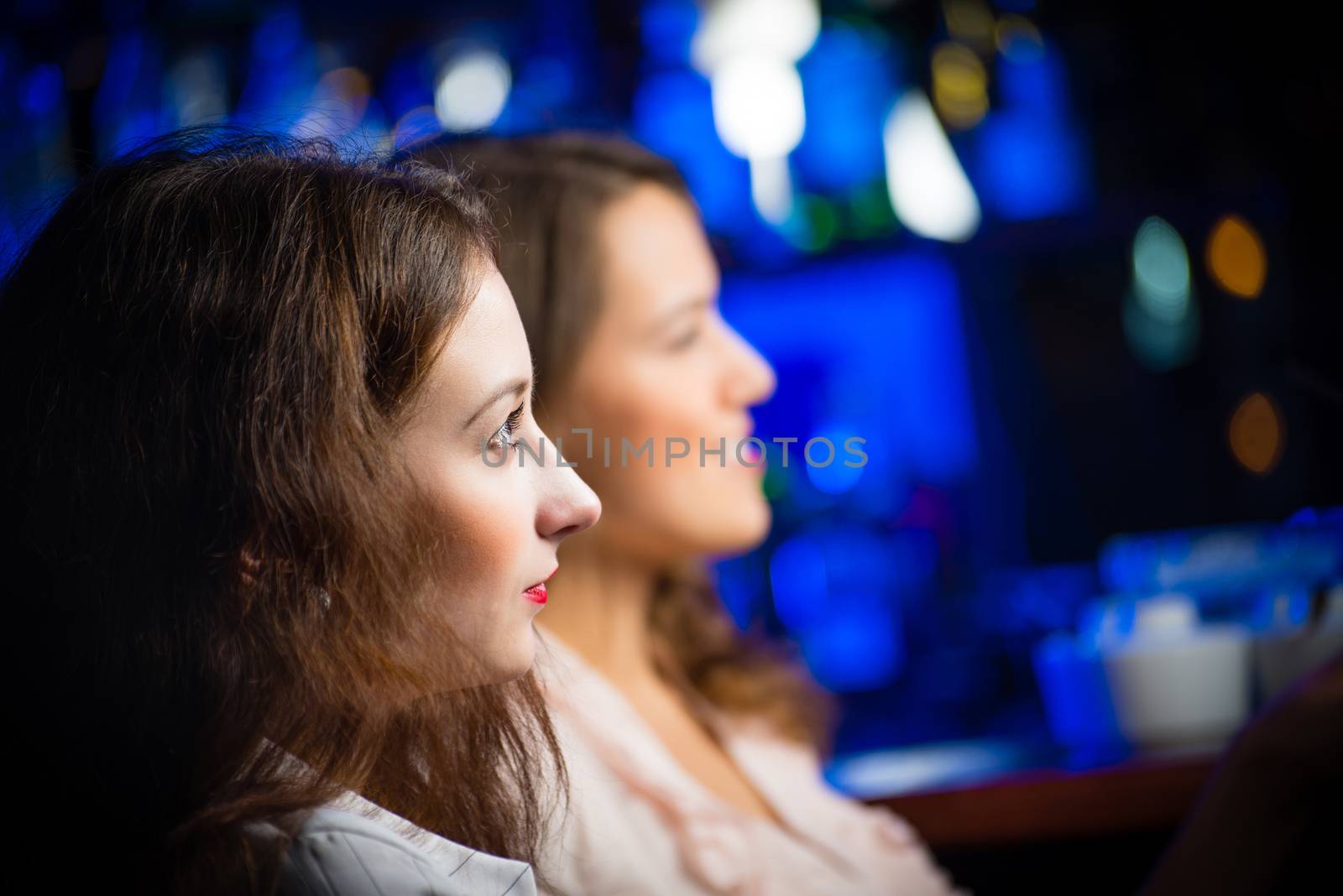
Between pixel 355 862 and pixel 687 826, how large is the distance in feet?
1.43

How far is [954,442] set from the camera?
92.2 inches

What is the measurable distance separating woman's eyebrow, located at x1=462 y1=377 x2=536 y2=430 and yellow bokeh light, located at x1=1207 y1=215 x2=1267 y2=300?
2.01 metres

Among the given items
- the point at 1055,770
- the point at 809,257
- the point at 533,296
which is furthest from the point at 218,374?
the point at 809,257

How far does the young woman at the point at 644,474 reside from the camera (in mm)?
947

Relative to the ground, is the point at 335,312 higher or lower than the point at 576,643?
higher

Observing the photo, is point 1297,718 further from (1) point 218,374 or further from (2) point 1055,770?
(1) point 218,374

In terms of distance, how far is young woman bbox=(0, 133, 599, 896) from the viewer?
0.55 metres

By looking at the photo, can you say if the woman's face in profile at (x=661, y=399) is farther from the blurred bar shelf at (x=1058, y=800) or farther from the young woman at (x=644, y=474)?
the blurred bar shelf at (x=1058, y=800)

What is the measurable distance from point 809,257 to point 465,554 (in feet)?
5.86

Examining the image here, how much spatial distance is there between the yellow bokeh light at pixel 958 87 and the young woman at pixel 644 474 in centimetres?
137

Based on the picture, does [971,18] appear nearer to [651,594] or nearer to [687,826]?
[651,594]

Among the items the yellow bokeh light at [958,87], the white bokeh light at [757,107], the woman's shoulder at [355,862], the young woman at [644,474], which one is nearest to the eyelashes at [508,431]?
the woman's shoulder at [355,862]

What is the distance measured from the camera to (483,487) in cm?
60

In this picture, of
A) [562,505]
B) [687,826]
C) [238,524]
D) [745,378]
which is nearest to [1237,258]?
[745,378]
